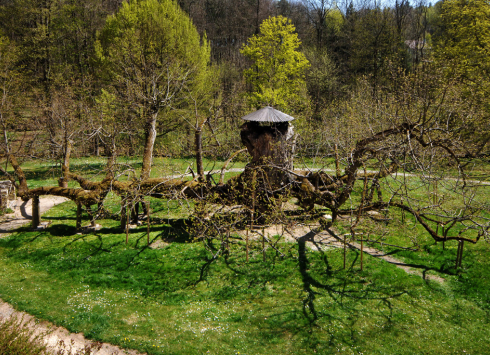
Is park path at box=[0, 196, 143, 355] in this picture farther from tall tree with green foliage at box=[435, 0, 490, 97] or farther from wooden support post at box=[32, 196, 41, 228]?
tall tree with green foliage at box=[435, 0, 490, 97]

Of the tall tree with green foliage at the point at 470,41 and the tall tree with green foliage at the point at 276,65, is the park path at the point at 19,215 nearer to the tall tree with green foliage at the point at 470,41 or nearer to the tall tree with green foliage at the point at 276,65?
the tall tree with green foliage at the point at 276,65

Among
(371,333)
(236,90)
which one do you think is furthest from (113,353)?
(236,90)

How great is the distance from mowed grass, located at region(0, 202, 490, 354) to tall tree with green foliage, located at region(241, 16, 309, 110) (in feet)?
51.6

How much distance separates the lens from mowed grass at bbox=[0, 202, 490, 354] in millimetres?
8625

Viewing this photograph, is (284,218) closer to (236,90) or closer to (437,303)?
(437,303)

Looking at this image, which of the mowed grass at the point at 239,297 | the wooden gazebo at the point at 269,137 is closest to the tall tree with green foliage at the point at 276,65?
the wooden gazebo at the point at 269,137

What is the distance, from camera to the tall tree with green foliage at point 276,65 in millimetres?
26297

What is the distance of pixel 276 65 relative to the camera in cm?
2694

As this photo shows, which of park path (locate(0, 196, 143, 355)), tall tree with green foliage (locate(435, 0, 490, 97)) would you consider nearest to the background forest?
tall tree with green foliage (locate(435, 0, 490, 97))

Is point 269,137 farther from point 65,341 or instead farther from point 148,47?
point 148,47

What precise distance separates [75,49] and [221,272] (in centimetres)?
2560

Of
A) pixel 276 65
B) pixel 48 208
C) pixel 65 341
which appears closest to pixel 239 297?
pixel 65 341

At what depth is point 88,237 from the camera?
13.7 metres

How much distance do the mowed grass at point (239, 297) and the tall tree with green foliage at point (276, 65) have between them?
15742mm
